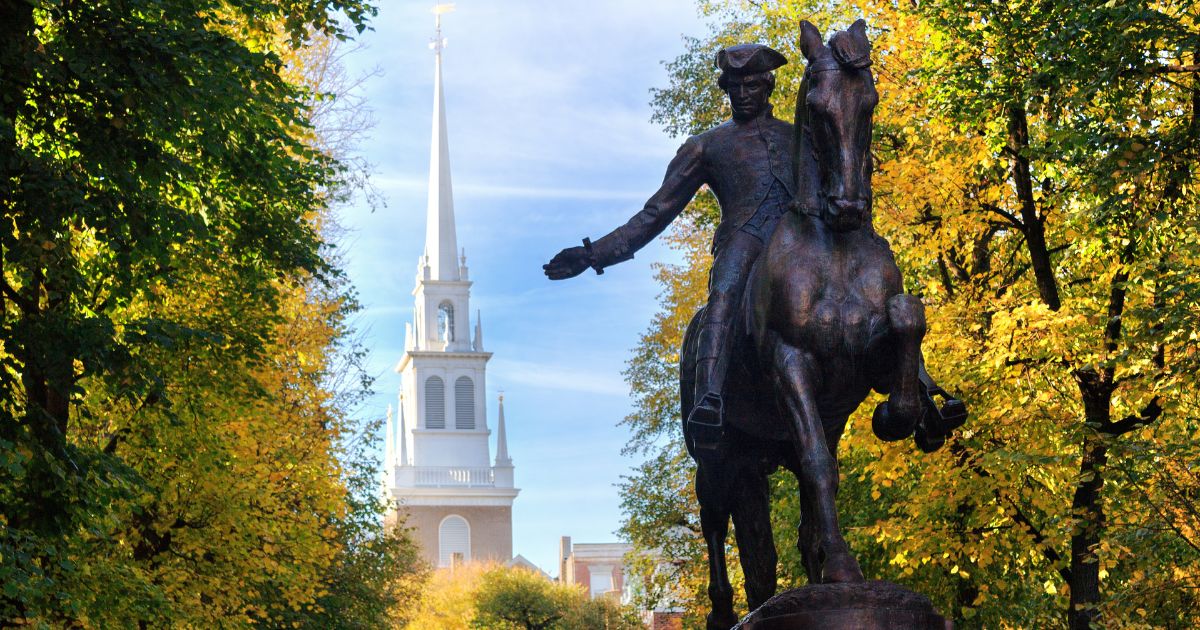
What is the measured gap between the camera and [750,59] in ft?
29.0

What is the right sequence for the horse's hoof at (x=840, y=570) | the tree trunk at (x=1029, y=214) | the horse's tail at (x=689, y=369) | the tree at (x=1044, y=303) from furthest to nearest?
the tree trunk at (x=1029, y=214) → the tree at (x=1044, y=303) → the horse's tail at (x=689, y=369) → the horse's hoof at (x=840, y=570)

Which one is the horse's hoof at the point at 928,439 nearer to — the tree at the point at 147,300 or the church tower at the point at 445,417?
the tree at the point at 147,300

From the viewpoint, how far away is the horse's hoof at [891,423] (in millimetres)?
7824

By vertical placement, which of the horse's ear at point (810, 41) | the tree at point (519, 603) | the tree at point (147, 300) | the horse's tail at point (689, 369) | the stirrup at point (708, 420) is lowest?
the stirrup at point (708, 420)

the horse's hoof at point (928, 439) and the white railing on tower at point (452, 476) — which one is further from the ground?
the white railing on tower at point (452, 476)

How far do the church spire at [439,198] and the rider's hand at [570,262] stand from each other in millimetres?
119139

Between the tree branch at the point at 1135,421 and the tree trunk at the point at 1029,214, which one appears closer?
the tree branch at the point at 1135,421

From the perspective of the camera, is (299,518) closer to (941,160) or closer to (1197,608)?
(941,160)

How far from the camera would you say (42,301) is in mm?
17500

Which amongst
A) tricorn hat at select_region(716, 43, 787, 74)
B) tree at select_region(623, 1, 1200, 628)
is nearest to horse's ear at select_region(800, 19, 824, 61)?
tricorn hat at select_region(716, 43, 787, 74)

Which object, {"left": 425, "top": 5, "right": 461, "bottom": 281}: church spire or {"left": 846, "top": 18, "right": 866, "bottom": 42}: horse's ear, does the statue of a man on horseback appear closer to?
{"left": 846, "top": 18, "right": 866, "bottom": 42}: horse's ear

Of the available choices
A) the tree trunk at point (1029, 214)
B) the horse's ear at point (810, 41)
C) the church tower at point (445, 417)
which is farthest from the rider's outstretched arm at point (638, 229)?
the church tower at point (445, 417)

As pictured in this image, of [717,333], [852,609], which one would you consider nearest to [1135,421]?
[717,333]

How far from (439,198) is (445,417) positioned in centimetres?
1713
